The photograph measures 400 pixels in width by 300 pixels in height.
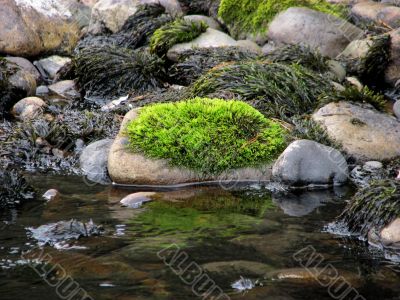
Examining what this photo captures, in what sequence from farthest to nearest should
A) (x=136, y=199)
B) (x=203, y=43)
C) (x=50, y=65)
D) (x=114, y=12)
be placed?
(x=114, y=12) < (x=50, y=65) < (x=203, y=43) < (x=136, y=199)

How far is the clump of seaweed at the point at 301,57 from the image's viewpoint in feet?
40.7

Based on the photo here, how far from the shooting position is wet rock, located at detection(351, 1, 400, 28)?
14.7m

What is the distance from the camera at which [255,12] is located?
15.3m

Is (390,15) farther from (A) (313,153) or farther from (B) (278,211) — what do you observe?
(B) (278,211)

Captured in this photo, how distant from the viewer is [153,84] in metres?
12.9

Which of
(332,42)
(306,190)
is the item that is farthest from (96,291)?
(332,42)

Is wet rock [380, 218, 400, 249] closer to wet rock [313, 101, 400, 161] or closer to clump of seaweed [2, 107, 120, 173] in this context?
wet rock [313, 101, 400, 161]

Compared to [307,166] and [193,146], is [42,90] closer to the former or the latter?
[193,146]

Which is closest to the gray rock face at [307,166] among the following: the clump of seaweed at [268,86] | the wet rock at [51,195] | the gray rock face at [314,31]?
the clump of seaweed at [268,86]

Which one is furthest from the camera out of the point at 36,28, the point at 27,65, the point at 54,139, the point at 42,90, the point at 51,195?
the point at 36,28

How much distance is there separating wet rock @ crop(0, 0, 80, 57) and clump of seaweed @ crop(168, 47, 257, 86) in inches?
165

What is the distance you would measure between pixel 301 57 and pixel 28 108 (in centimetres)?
523

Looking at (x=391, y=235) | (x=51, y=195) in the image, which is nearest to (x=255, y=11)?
(x=51, y=195)

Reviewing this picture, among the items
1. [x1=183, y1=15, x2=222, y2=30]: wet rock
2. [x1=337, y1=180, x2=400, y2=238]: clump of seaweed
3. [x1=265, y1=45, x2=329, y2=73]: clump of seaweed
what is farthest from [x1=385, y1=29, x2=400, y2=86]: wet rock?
[x1=337, y1=180, x2=400, y2=238]: clump of seaweed
